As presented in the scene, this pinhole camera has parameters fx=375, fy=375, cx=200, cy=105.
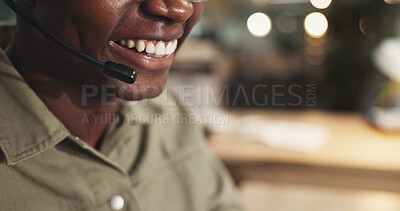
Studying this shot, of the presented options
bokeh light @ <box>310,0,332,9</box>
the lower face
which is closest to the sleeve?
the lower face

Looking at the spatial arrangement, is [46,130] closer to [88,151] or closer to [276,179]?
[88,151]

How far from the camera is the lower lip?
64cm

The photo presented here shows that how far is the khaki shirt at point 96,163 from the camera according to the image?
621 mm

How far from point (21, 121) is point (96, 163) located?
0.50 feet

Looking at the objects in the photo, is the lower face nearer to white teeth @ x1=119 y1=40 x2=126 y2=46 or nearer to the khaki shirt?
white teeth @ x1=119 y1=40 x2=126 y2=46

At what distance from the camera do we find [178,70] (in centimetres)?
281

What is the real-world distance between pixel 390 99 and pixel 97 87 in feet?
6.18

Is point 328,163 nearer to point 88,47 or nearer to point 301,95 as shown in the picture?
point 88,47

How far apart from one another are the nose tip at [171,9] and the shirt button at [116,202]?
351mm

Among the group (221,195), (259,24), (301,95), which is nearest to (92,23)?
(221,195)

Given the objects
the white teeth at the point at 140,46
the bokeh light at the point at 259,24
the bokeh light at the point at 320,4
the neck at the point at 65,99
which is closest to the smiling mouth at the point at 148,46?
the white teeth at the point at 140,46

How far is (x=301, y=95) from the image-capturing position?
137 inches

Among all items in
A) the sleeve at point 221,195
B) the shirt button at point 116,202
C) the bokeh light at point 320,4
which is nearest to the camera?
the shirt button at point 116,202

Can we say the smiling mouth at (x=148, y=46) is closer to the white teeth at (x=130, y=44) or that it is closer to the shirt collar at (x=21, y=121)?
the white teeth at (x=130, y=44)
